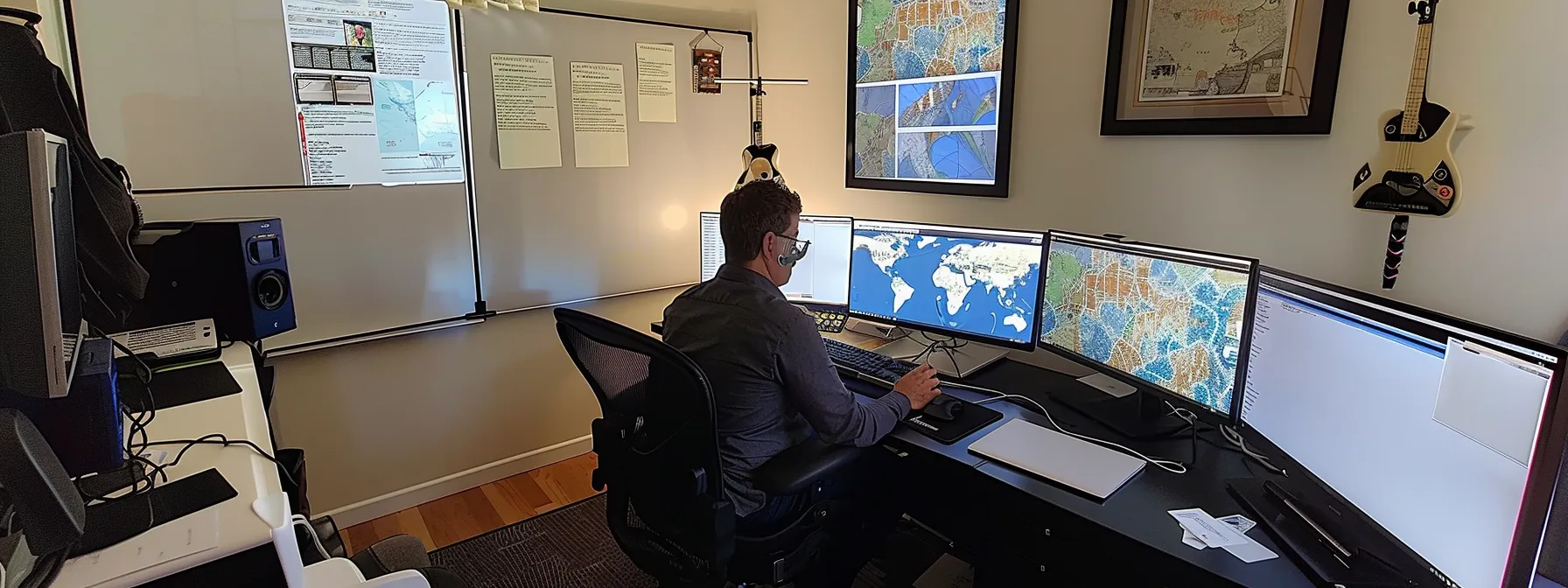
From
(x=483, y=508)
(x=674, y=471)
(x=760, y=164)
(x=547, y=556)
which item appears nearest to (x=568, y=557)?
(x=547, y=556)

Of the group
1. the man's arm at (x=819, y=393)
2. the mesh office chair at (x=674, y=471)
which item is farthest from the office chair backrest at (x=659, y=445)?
the man's arm at (x=819, y=393)

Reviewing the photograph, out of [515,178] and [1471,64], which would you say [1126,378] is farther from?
[515,178]

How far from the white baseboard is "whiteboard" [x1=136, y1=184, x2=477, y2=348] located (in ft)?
2.05

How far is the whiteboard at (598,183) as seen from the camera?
8.42ft

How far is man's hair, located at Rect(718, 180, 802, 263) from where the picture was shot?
1.69m

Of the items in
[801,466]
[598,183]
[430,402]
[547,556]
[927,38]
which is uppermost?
[927,38]

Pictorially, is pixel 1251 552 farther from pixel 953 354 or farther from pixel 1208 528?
pixel 953 354

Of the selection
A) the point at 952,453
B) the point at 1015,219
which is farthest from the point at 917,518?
the point at 1015,219

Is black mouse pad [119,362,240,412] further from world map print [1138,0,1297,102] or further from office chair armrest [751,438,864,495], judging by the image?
world map print [1138,0,1297,102]

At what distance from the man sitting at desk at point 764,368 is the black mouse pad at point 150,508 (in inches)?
33.0

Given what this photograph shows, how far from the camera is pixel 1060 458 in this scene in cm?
152

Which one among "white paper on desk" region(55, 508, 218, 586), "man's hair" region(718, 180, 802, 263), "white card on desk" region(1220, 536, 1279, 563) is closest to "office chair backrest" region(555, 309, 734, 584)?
"man's hair" region(718, 180, 802, 263)

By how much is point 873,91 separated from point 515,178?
4.27 ft

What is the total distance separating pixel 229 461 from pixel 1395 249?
7.15ft
